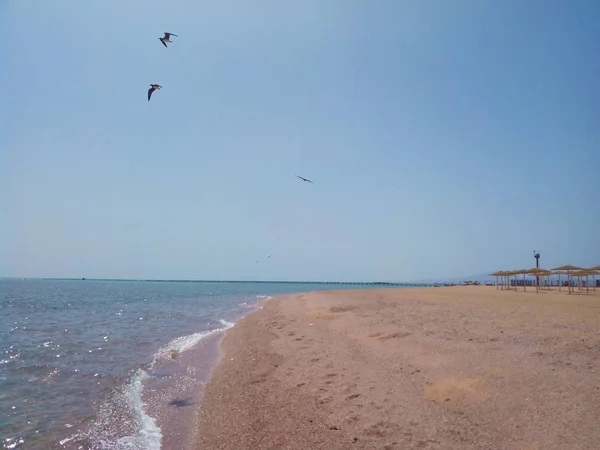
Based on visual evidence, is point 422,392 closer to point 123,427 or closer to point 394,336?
point 394,336

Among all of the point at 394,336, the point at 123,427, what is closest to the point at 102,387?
the point at 123,427

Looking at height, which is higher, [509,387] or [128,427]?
[509,387]

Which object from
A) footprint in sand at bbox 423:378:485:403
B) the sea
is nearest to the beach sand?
footprint in sand at bbox 423:378:485:403

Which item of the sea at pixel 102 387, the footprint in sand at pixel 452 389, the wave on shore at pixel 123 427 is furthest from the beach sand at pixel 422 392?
the wave on shore at pixel 123 427

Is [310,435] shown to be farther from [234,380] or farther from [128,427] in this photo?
[234,380]

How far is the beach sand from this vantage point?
6070 millimetres

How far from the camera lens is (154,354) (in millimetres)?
16297

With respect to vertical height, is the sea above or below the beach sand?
below

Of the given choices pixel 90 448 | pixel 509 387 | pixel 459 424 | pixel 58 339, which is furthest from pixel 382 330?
pixel 58 339

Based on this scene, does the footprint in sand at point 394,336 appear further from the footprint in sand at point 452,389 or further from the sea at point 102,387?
the sea at point 102,387

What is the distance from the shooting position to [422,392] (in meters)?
7.82

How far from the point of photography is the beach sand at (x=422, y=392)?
6.07 metres

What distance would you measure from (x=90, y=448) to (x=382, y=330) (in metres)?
10.3

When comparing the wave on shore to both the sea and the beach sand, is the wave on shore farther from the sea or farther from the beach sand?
the beach sand
